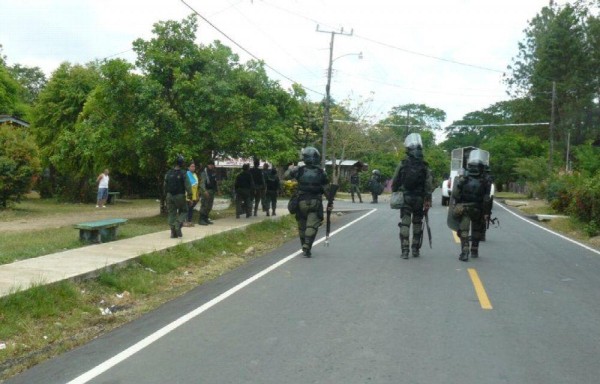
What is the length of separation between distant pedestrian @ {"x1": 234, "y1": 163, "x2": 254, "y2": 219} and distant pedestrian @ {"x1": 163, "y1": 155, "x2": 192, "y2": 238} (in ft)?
17.9

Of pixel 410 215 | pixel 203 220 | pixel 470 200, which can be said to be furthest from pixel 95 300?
pixel 203 220

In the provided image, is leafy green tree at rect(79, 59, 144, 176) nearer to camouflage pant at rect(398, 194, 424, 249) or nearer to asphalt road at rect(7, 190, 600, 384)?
asphalt road at rect(7, 190, 600, 384)

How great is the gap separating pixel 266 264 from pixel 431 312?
4.76m

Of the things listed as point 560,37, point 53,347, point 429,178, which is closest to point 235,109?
point 429,178

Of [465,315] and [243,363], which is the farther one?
[465,315]

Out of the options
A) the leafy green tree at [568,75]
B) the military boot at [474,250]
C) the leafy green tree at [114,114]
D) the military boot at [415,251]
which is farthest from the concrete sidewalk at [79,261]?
the leafy green tree at [568,75]

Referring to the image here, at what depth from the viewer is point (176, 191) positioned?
14.3 m

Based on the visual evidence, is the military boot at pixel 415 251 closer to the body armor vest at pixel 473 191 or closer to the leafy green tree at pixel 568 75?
the body armor vest at pixel 473 191

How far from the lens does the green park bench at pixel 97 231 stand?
1312cm

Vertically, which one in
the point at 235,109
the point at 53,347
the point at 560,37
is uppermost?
the point at 560,37

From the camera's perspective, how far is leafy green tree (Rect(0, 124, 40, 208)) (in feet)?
75.8

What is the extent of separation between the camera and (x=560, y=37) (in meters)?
56.4

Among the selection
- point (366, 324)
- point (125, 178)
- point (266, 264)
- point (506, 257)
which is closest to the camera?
point (366, 324)

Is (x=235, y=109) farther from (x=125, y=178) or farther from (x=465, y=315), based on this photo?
(x=125, y=178)
